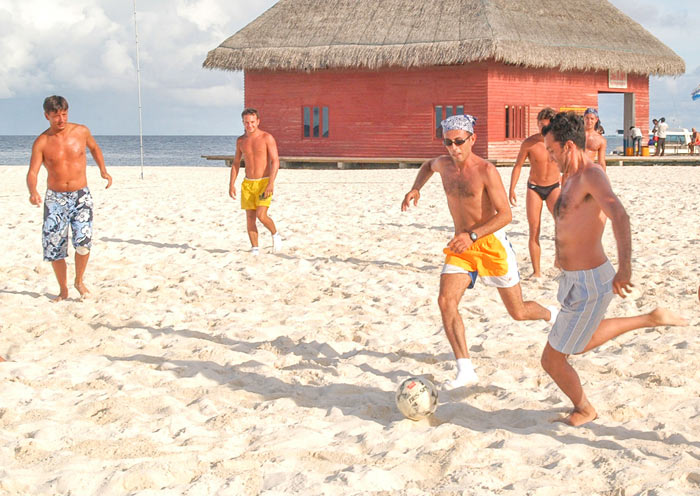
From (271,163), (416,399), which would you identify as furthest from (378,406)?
(271,163)

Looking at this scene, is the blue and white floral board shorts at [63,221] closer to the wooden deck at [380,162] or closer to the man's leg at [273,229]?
the man's leg at [273,229]

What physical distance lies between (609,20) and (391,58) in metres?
7.49

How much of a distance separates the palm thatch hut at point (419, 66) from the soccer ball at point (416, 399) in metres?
17.1

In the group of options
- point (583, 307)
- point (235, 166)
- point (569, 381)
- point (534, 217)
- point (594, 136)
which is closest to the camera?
point (583, 307)

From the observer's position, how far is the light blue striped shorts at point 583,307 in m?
3.49

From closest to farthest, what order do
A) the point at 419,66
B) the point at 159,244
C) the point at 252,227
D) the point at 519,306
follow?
the point at 519,306 < the point at 252,227 < the point at 159,244 < the point at 419,66

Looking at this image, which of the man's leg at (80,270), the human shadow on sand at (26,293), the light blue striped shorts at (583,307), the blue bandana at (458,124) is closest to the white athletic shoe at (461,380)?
the light blue striped shorts at (583,307)

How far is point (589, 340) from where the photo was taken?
3.55 m

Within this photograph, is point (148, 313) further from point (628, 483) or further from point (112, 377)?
point (628, 483)

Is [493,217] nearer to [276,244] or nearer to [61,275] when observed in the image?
[61,275]

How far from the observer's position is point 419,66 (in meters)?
21.1

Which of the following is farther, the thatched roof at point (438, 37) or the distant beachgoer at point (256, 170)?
the thatched roof at point (438, 37)

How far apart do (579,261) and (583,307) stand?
204 mm

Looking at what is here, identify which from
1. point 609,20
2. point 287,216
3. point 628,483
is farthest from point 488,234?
point 609,20
